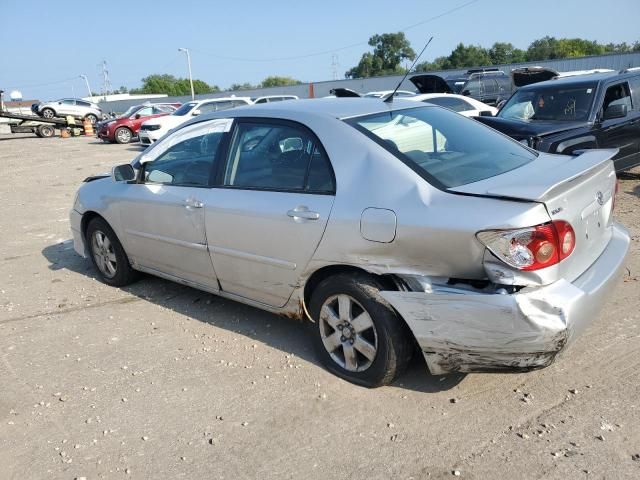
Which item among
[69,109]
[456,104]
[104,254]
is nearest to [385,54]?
[69,109]

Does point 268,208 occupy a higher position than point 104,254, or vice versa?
point 268,208

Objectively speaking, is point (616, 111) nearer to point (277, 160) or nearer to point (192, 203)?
point (277, 160)

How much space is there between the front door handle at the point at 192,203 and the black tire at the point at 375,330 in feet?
3.85

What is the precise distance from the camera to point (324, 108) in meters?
3.70

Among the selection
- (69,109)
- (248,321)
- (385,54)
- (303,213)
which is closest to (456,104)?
(248,321)

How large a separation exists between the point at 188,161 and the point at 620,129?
6.25 m

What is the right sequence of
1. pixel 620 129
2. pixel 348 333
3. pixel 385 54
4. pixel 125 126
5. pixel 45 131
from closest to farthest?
pixel 348 333
pixel 620 129
pixel 125 126
pixel 45 131
pixel 385 54

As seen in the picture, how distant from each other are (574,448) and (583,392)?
1.78 feet

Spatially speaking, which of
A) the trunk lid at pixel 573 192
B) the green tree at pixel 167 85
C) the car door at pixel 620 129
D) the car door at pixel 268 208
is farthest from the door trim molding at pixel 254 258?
the green tree at pixel 167 85

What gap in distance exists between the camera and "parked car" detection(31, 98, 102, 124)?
32469 millimetres

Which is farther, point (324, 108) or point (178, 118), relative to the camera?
point (178, 118)

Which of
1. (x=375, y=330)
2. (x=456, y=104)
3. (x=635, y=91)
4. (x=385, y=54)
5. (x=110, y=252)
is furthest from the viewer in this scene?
(x=385, y=54)

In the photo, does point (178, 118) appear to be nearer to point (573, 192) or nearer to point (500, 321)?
point (573, 192)

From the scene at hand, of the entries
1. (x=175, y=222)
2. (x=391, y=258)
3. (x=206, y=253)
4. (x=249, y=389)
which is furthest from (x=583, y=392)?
(x=175, y=222)
